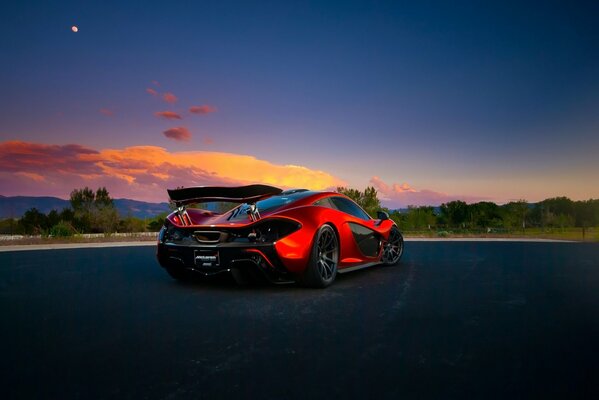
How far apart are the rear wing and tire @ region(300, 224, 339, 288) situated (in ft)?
2.97

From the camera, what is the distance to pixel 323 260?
19.8 ft

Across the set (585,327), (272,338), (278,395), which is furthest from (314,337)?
(585,327)

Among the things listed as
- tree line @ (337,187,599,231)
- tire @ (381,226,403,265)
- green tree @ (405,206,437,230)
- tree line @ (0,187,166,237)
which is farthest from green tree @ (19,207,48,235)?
green tree @ (405,206,437,230)

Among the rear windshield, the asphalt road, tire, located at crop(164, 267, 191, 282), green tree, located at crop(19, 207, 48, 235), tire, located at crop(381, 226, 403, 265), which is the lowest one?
the asphalt road

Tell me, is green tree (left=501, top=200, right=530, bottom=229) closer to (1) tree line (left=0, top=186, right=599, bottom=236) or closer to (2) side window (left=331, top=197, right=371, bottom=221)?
(1) tree line (left=0, top=186, right=599, bottom=236)

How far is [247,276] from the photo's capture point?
5746 millimetres

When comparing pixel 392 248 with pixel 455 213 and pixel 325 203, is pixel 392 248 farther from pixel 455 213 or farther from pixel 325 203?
pixel 455 213

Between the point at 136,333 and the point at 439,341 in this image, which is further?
the point at 136,333

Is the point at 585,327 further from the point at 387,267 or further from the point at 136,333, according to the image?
the point at 387,267

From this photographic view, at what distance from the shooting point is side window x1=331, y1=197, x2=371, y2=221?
6892 mm

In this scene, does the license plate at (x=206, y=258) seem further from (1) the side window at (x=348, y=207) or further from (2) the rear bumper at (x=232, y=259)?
(1) the side window at (x=348, y=207)

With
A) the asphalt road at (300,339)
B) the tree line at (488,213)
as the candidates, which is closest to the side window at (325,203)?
the asphalt road at (300,339)

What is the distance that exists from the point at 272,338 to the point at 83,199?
68000 mm

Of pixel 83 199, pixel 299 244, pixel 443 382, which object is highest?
pixel 83 199
